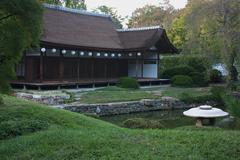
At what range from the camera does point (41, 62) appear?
2555 centimetres

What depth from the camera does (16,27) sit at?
8.12 metres

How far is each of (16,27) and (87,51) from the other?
21.0 metres

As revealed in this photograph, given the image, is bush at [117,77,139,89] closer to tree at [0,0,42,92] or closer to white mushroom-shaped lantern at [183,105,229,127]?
white mushroom-shaped lantern at [183,105,229,127]

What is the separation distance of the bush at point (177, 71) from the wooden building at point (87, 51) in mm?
1268

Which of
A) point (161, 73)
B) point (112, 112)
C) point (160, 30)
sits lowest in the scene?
point (112, 112)

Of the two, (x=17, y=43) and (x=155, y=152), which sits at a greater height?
(x=17, y=43)

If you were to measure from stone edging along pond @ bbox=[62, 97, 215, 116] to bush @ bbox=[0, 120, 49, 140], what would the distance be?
9761 millimetres

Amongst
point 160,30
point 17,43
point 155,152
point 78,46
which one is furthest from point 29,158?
point 160,30

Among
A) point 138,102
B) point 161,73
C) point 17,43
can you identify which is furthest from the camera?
point 161,73

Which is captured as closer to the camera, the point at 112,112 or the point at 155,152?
the point at 155,152

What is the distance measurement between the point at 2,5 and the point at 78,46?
1991 centimetres

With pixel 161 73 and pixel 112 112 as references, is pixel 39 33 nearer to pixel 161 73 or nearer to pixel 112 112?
pixel 112 112

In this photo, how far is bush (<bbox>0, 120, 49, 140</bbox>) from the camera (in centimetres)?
856

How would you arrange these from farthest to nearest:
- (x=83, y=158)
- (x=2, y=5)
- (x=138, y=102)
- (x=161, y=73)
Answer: (x=161, y=73) < (x=138, y=102) < (x=2, y=5) < (x=83, y=158)
